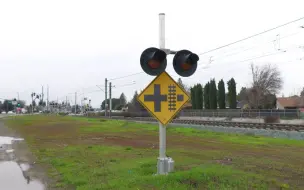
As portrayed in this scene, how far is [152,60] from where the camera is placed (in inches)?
323

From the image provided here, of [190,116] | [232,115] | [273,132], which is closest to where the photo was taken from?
[273,132]

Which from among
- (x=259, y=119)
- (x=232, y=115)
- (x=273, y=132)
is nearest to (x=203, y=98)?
(x=232, y=115)

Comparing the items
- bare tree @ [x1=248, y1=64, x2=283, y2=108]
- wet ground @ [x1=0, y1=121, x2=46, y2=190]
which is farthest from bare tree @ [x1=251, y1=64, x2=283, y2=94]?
wet ground @ [x1=0, y1=121, x2=46, y2=190]

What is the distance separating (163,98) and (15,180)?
14.7 feet

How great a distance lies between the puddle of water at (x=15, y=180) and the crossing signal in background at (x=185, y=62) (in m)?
4.22

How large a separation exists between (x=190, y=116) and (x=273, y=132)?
167 feet

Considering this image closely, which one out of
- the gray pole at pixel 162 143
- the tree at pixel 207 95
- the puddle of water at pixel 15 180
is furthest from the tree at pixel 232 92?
the gray pole at pixel 162 143

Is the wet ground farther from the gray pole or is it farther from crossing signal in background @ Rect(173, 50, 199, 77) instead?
crossing signal in background @ Rect(173, 50, 199, 77)

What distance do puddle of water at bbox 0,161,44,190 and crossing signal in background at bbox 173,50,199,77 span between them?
4.22 meters

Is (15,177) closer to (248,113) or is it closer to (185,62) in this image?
(185,62)

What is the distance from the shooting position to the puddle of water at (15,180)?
8.55 m

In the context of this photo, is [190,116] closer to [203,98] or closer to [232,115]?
[203,98]

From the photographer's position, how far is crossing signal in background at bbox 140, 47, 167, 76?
26.9ft

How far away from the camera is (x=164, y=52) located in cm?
838
